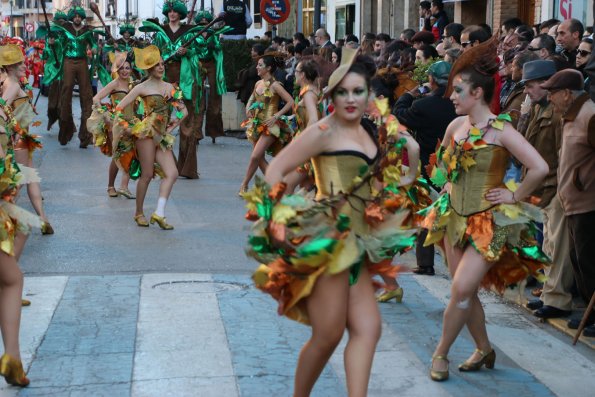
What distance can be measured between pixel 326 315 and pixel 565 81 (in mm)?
3271

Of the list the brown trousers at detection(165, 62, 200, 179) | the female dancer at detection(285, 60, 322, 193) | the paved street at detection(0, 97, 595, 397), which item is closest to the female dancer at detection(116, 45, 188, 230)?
the paved street at detection(0, 97, 595, 397)

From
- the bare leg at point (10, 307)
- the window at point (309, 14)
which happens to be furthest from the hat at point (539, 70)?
the window at point (309, 14)

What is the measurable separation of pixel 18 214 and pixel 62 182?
9287 millimetres

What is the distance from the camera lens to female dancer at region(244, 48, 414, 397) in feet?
17.3

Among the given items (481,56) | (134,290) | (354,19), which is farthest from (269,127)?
(354,19)

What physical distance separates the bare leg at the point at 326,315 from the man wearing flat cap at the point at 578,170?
302 cm

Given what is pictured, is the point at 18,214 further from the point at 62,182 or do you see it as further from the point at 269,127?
the point at 62,182

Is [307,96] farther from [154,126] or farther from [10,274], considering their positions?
[10,274]

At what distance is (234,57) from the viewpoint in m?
24.5

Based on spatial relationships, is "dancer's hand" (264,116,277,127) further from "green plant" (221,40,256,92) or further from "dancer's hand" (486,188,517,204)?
"green plant" (221,40,256,92)

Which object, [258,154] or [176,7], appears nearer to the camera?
[258,154]

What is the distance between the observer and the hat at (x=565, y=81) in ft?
25.4

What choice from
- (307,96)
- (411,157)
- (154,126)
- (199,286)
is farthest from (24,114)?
(411,157)

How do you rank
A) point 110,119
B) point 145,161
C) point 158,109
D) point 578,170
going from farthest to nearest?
1. point 110,119
2. point 158,109
3. point 145,161
4. point 578,170
